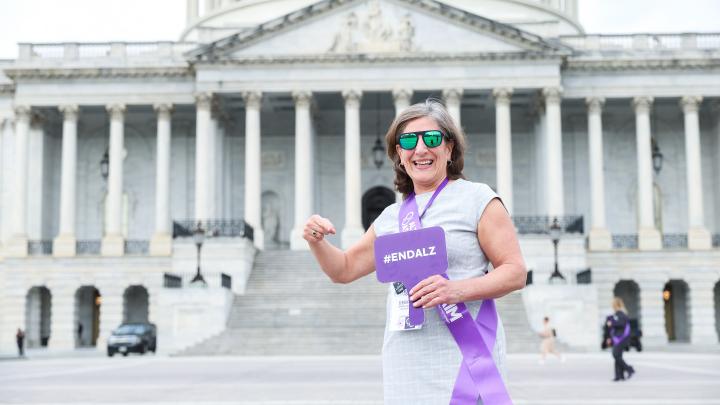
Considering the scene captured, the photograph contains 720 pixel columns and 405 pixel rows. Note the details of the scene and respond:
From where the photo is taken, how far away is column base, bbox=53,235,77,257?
58000mm

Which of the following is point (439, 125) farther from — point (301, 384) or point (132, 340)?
point (132, 340)

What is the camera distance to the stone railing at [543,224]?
170ft

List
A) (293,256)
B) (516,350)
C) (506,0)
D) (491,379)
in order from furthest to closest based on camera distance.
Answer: (506,0) < (293,256) < (516,350) < (491,379)

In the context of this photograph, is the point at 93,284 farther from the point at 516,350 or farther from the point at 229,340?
the point at 516,350

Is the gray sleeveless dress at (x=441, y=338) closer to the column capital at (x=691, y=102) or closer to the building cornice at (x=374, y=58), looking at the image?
the building cornice at (x=374, y=58)

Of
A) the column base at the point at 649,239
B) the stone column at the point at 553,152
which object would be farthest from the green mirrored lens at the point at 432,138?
the column base at the point at 649,239

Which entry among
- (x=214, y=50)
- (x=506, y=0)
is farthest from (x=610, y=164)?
(x=214, y=50)

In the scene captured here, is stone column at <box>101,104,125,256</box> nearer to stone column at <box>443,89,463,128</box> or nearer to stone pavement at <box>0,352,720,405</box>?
stone column at <box>443,89,463,128</box>

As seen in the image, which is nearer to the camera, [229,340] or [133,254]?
[229,340]

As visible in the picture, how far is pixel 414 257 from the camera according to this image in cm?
468

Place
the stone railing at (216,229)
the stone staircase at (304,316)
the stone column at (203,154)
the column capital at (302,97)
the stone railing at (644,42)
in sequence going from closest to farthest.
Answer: the stone staircase at (304,316) < the stone railing at (216,229) < the stone column at (203,154) < the column capital at (302,97) < the stone railing at (644,42)

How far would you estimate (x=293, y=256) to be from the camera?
172 feet

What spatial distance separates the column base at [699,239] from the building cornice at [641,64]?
9447 mm

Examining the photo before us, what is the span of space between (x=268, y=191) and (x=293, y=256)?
1350 centimetres
